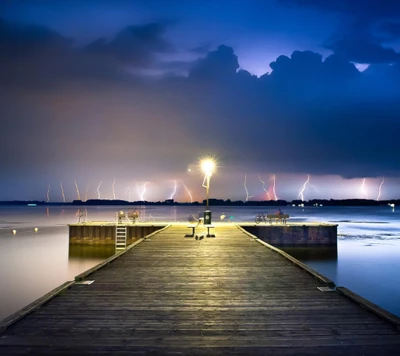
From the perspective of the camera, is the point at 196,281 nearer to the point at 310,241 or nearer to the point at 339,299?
the point at 339,299

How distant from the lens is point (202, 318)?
6254 mm

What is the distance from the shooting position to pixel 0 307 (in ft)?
52.1

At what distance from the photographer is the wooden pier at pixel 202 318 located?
16.4ft

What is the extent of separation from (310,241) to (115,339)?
2867 cm

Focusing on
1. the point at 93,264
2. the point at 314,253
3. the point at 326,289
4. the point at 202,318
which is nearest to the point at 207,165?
the point at 93,264

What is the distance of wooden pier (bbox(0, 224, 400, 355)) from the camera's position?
16.4ft

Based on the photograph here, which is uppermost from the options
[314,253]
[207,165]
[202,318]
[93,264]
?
[207,165]

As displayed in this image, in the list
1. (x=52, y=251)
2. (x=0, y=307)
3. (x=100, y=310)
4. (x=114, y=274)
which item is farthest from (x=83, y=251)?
(x=100, y=310)

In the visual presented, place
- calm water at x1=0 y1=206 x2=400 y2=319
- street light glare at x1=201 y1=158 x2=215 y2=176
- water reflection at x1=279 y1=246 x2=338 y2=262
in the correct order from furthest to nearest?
water reflection at x1=279 y1=246 x2=338 y2=262
street light glare at x1=201 y1=158 x2=215 y2=176
calm water at x1=0 y1=206 x2=400 y2=319

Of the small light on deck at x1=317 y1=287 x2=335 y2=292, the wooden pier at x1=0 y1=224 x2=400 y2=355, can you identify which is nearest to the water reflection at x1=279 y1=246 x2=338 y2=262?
the wooden pier at x1=0 y1=224 x2=400 y2=355

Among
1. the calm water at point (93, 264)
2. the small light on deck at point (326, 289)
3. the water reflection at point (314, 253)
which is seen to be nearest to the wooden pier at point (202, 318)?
the small light on deck at point (326, 289)

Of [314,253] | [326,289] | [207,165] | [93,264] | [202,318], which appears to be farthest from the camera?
[314,253]

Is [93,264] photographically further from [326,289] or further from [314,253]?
[326,289]

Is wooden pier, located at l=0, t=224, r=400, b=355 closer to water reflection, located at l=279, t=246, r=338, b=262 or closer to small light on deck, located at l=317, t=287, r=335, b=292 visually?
small light on deck, located at l=317, t=287, r=335, b=292
